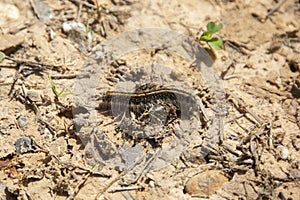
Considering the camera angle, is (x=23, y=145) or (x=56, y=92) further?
(x=56, y=92)

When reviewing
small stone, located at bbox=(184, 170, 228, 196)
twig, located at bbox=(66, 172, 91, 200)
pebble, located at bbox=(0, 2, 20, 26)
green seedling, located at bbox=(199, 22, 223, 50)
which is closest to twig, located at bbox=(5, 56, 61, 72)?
pebble, located at bbox=(0, 2, 20, 26)

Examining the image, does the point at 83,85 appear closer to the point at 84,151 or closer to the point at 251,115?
the point at 84,151

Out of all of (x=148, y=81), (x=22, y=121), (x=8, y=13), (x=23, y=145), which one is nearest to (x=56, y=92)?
(x=22, y=121)

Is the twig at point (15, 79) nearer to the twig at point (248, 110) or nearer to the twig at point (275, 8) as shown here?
the twig at point (248, 110)

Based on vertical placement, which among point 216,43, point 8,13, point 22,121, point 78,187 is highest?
point 8,13

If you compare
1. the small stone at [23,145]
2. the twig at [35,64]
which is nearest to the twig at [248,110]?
the twig at [35,64]

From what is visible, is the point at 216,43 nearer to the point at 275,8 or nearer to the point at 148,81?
the point at 148,81

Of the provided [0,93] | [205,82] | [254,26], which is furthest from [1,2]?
[254,26]
